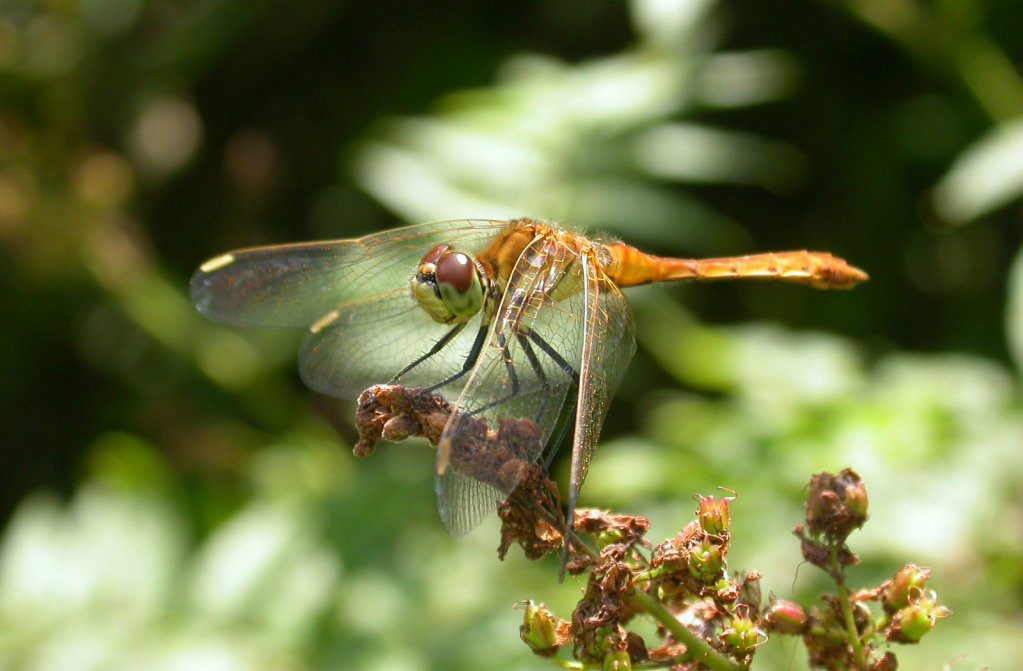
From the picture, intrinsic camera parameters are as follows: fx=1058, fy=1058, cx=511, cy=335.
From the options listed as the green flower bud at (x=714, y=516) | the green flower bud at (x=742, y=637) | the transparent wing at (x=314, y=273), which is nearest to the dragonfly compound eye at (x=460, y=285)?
the transparent wing at (x=314, y=273)

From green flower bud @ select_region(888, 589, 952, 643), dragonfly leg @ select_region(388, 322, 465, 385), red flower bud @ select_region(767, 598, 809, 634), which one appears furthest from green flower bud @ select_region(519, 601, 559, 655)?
dragonfly leg @ select_region(388, 322, 465, 385)

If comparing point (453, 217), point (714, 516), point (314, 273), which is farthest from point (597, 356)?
point (453, 217)

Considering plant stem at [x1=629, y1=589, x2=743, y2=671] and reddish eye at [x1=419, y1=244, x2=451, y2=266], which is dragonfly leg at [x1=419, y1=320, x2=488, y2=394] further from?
plant stem at [x1=629, y1=589, x2=743, y2=671]

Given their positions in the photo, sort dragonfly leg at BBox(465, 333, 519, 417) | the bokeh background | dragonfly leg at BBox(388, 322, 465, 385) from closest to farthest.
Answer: dragonfly leg at BBox(465, 333, 519, 417)
dragonfly leg at BBox(388, 322, 465, 385)
the bokeh background

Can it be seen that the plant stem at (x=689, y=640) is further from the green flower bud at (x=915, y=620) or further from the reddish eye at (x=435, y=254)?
the reddish eye at (x=435, y=254)

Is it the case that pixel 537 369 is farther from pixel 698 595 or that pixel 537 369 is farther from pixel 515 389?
pixel 698 595

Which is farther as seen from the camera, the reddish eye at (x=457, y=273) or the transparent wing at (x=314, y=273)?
the transparent wing at (x=314, y=273)

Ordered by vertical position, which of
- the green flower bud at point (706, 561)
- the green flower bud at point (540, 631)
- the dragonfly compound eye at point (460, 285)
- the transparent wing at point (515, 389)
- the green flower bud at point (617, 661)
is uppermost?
the dragonfly compound eye at point (460, 285)
